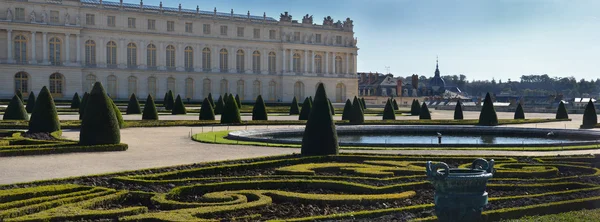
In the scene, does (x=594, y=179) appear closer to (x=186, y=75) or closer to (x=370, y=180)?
(x=370, y=180)

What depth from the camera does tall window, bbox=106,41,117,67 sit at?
210 ft

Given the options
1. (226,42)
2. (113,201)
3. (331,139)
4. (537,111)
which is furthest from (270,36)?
(113,201)

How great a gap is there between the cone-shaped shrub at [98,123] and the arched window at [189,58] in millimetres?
51613

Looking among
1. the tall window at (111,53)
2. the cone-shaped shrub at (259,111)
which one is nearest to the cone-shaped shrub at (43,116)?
the cone-shaped shrub at (259,111)

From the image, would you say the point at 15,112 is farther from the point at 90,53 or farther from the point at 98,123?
the point at 90,53

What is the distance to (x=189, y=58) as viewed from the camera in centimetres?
6912

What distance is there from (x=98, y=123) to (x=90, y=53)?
48.4 metres

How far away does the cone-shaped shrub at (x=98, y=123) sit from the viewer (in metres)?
17.1

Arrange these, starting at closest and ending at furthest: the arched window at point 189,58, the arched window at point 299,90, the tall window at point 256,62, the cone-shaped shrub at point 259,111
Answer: the cone-shaped shrub at point 259,111 < the arched window at point 189,58 < the tall window at point 256,62 < the arched window at point 299,90

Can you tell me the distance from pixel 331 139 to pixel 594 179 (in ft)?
18.6

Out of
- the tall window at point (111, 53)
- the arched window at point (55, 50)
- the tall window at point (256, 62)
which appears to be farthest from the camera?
the tall window at point (256, 62)

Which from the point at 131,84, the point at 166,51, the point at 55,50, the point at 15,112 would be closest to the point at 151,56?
the point at 166,51

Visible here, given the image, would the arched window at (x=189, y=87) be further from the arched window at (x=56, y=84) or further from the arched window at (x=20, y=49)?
the arched window at (x=20, y=49)

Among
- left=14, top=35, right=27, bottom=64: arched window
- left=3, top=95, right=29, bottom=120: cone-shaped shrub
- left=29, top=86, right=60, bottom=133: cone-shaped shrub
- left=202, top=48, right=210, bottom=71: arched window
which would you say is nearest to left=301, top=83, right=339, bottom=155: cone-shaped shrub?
left=29, top=86, right=60, bottom=133: cone-shaped shrub
